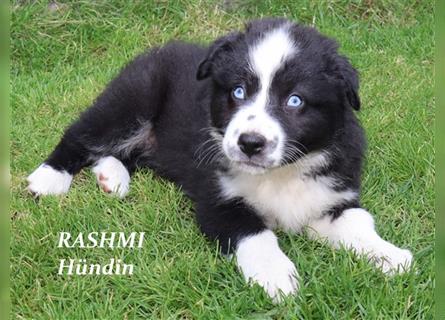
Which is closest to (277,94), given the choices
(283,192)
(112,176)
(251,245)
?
(283,192)

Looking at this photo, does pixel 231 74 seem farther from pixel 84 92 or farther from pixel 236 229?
pixel 84 92

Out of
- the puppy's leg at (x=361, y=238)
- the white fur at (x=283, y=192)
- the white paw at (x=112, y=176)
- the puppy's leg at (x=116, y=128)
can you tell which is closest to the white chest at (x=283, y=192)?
the white fur at (x=283, y=192)

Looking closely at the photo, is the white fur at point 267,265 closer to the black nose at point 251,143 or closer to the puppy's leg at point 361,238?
the puppy's leg at point 361,238

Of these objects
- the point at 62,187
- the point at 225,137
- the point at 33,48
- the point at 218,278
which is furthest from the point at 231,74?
the point at 33,48

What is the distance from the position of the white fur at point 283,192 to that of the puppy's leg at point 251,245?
8cm

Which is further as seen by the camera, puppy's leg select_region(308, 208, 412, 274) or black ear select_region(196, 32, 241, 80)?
black ear select_region(196, 32, 241, 80)

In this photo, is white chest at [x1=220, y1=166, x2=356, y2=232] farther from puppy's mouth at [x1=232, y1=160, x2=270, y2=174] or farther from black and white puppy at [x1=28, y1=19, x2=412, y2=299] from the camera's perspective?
puppy's mouth at [x1=232, y1=160, x2=270, y2=174]

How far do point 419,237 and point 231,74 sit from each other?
1.25 metres

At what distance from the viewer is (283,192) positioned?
11.0 ft

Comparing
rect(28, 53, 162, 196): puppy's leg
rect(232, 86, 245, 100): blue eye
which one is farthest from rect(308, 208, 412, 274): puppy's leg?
rect(28, 53, 162, 196): puppy's leg

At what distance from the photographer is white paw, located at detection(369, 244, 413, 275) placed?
2922 mm

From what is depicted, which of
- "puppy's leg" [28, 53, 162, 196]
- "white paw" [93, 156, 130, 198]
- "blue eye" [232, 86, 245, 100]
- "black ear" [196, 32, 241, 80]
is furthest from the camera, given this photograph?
"puppy's leg" [28, 53, 162, 196]

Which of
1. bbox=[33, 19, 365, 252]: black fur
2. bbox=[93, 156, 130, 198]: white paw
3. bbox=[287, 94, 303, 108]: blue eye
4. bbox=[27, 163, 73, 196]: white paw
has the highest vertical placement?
bbox=[287, 94, 303, 108]: blue eye

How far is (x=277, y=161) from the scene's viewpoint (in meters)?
2.95
